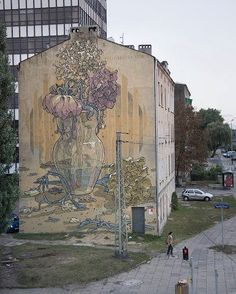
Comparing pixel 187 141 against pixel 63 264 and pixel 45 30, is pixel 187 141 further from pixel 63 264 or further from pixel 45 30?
pixel 63 264

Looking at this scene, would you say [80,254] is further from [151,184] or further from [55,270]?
[151,184]

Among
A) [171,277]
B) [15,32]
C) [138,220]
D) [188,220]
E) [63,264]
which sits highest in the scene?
[15,32]

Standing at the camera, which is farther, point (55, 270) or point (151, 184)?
point (151, 184)

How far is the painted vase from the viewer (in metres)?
35.2

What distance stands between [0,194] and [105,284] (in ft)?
21.5

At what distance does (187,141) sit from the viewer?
223 feet

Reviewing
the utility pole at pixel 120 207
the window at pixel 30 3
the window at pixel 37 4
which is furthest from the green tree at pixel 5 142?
the window at pixel 30 3

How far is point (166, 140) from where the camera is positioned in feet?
141

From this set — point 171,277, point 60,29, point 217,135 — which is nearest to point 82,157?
point 171,277

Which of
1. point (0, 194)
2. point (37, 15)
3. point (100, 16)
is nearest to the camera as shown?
point (0, 194)

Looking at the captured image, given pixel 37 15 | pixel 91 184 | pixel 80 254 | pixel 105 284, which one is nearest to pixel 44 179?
pixel 91 184

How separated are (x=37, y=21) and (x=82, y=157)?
132 ft

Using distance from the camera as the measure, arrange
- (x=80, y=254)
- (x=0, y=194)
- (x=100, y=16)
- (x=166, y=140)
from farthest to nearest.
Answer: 1. (x=100, y=16)
2. (x=166, y=140)
3. (x=80, y=254)
4. (x=0, y=194)

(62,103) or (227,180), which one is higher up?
(62,103)
